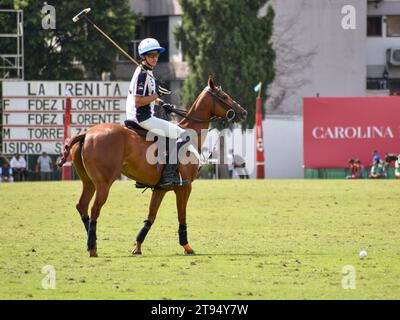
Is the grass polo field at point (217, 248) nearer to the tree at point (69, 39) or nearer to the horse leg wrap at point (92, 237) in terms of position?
the horse leg wrap at point (92, 237)

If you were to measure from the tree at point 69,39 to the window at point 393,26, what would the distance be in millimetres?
14272

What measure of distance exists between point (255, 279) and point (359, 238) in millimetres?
5711

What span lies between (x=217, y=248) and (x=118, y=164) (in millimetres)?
2215

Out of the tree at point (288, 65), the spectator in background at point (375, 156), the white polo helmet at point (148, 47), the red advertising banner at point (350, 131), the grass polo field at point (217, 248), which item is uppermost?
the tree at point (288, 65)

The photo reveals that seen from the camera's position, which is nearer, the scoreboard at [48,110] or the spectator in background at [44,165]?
the scoreboard at [48,110]

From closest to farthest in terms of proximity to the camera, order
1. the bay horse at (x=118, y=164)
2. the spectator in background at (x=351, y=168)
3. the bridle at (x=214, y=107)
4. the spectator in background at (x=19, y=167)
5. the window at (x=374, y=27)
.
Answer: the bay horse at (x=118, y=164) < the bridle at (x=214, y=107) < the spectator in background at (x=351, y=168) < the spectator in background at (x=19, y=167) < the window at (x=374, y=27)

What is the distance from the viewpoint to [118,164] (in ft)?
54.0

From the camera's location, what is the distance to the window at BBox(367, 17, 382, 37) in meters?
59.8

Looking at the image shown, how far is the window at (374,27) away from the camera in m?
59.8

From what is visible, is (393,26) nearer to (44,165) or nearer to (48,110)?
(44,165)

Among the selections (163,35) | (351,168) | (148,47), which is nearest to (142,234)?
(148,47)

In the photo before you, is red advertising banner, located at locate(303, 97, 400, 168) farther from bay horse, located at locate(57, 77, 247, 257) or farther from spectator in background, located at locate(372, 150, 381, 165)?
bay horse, located at locate(57, 77, 247, 257)

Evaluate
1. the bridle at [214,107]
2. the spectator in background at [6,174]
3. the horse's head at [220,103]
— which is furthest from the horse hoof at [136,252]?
the spectator in background at [6,174]
